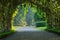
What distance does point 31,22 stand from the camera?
6300 cm

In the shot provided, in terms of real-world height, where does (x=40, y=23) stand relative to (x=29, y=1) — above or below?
below

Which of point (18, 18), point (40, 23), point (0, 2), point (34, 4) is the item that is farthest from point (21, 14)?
point (0, 2)

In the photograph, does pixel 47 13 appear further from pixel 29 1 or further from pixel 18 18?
pixel 18 18

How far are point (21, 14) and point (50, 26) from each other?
102ft

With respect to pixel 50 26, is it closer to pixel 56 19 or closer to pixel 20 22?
pixel 56 19

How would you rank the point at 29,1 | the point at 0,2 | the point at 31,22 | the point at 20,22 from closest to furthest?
the point at 0,2 < the point at 29,1 < the point at 20,22 < the point at 31,22

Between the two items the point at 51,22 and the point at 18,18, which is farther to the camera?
the point at 18,18

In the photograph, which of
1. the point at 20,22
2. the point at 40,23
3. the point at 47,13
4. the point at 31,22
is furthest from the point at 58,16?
the point at 31,22

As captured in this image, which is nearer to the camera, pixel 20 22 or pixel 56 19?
pixel 56 19

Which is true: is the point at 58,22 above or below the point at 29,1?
below

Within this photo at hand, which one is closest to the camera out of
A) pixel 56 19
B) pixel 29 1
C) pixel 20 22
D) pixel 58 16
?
pixel 58 16

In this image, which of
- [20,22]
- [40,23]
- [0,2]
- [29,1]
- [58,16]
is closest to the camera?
[0,2]

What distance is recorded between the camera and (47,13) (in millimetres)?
25844

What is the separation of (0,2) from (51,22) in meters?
11.3
